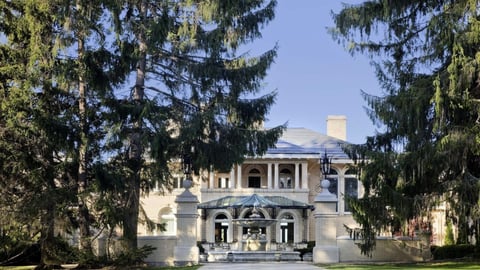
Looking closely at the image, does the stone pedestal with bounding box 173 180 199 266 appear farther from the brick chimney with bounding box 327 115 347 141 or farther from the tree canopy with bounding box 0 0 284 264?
the brick chimney with bounding box 327 115 347 141

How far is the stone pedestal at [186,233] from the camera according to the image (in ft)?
74.6

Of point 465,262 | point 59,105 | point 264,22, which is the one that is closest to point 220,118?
point 264,22

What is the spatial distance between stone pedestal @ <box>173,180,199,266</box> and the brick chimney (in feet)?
83.3

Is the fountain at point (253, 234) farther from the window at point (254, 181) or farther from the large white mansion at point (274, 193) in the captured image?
the window at point (254, 181)

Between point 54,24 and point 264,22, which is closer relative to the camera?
point 54,24

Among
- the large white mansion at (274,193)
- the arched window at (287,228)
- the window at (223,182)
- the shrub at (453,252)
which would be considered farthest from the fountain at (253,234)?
the shrub at (453,252)

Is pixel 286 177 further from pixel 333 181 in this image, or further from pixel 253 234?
pixel 253 234

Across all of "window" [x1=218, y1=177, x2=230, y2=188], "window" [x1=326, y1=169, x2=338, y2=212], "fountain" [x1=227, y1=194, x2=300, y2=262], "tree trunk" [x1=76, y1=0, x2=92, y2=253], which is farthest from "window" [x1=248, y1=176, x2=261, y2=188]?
"tree trunk" [x1=76, y1=0, x2=92, y2=253]

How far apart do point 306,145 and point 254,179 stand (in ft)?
13.8

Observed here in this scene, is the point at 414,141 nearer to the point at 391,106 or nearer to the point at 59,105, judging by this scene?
the point at 391,106

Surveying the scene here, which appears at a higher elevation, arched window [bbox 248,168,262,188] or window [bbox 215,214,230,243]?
arched window [bbox 248,168,262,188]

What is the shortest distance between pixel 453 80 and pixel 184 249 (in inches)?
431

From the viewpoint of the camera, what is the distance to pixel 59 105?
2062 cm

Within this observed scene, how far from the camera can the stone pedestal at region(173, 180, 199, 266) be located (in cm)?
2275
